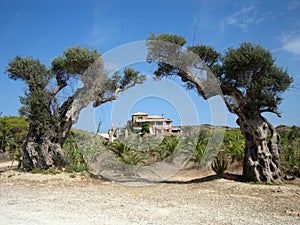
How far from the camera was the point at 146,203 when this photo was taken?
5.93 metres

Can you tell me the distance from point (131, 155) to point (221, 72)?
17.1 ft

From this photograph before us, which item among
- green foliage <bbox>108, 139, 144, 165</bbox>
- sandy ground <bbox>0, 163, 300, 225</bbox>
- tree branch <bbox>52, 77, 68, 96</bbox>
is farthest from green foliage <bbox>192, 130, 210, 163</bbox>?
tree branch <bbox>52, 77, 68, 96</bbox>

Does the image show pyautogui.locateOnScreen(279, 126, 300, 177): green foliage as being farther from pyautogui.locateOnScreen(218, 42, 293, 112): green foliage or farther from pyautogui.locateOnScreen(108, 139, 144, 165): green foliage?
pyautogui.locateOnScreen(108, 139, 144, 165): green foliage

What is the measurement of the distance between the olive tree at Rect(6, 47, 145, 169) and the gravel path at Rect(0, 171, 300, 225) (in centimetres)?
159

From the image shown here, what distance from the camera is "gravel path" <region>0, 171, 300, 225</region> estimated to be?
449 centimetres

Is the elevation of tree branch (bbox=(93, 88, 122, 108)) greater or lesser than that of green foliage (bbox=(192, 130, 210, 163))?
greater

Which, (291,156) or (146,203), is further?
(291,156)

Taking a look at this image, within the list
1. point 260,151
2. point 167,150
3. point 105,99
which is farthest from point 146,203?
point 167,150

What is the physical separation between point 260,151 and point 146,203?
14.2 feet

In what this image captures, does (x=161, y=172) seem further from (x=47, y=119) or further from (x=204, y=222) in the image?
(x=204, y=222)

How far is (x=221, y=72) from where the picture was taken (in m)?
8.65

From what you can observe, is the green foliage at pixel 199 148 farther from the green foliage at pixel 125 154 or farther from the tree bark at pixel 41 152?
the tree bark at pixel 41 152

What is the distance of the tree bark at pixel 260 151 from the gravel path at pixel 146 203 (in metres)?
0.54

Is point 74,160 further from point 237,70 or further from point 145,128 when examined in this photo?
point 145,128
